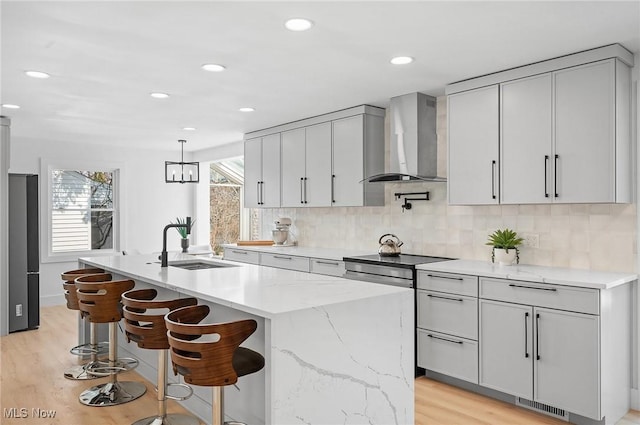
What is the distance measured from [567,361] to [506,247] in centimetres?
101

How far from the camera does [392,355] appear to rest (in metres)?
2.63

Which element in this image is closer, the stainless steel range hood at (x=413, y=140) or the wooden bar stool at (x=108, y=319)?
the wooden bar stool at (x=108, y=319)

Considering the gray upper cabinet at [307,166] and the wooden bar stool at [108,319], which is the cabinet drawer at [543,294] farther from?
the wooden bar stool at [108,319]

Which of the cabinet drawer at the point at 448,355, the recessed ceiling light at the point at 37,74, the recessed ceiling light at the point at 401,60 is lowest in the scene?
the cabinet drawer at the point at 448,355

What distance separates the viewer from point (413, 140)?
4328 mm

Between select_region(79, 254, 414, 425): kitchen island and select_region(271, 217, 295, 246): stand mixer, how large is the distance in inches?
117

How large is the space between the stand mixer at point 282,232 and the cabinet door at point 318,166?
2.45 ft

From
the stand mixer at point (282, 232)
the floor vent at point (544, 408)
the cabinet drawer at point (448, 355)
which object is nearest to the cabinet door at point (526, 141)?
the cabinet drawer at point (448, 355)

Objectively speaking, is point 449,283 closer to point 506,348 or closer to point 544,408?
point 506,348

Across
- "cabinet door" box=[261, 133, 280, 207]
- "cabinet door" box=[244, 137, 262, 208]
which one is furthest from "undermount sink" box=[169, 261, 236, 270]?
"cabinet door" box=[244, 137, 262, 208]

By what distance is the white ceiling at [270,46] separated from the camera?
2.54m

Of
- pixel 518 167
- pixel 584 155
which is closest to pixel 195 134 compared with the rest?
pixel 518 167

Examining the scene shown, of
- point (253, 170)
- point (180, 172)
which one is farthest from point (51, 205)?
point (253, 170)

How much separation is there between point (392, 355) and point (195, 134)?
487 cm
